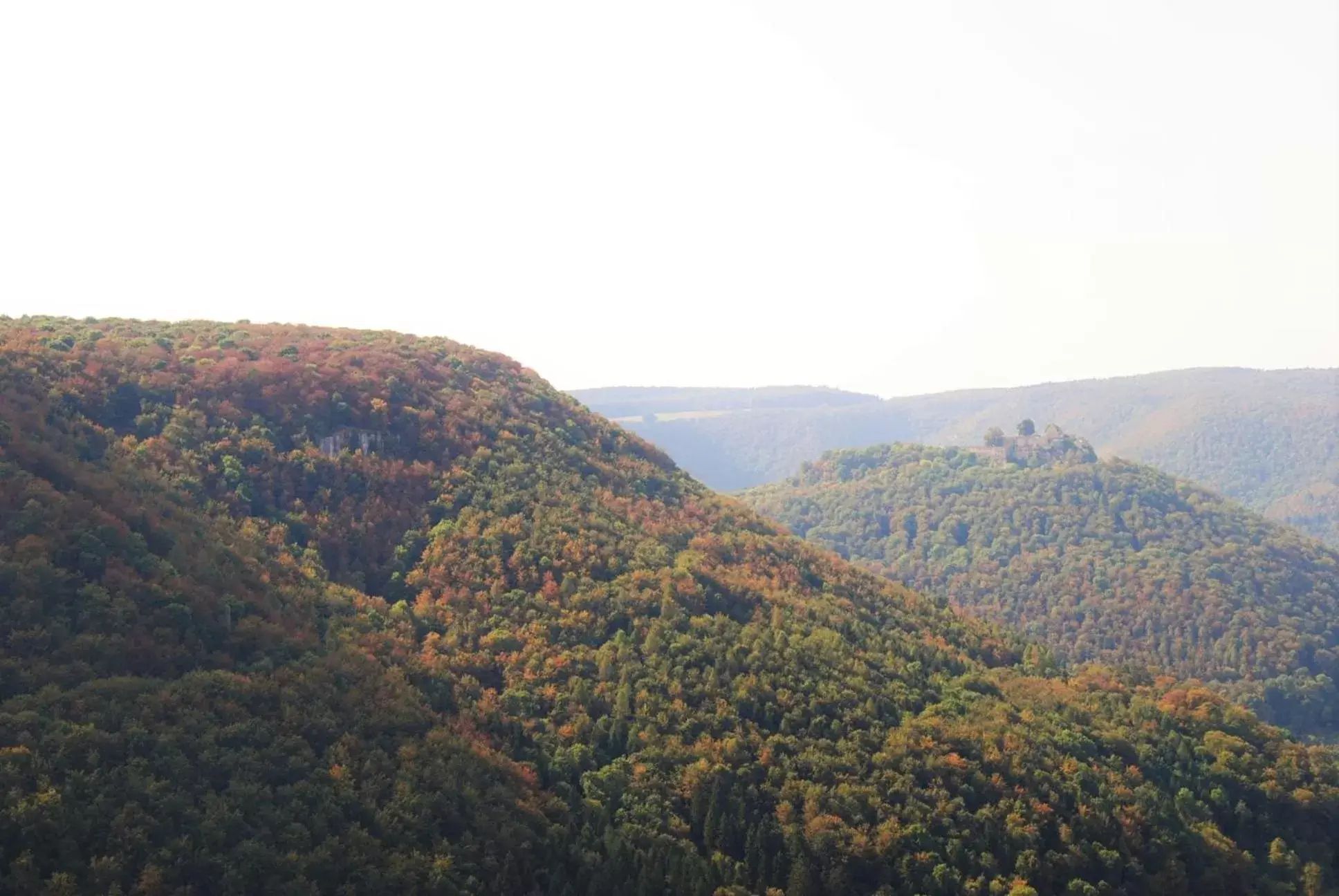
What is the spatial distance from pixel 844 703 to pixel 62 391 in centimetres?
7907

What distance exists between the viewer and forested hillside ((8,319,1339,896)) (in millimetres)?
57031

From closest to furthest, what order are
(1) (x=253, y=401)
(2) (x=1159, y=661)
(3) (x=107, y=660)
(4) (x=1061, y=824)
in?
(3) (x=107, y=660)
(4) (x=1061, y=824)
(1) (x=253, y=401)
(2) (x=1159, y=661)

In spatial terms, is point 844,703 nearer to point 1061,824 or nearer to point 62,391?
point 1061,824

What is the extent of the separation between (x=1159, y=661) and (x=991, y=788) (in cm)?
13075

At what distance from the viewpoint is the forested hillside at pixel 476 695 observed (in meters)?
57.0

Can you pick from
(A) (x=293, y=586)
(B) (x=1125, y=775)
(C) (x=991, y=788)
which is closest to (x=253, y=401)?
(A) (x=293, y=586)

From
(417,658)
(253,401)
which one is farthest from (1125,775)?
(253,401)

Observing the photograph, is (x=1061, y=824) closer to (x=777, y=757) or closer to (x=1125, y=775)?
(x=1125, y=775)

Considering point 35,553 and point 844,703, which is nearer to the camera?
point 35,553

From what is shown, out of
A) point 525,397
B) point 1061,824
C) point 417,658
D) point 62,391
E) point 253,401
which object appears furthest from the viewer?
point 525,397

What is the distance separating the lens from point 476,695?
80.5 meters

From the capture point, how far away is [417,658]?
8094 cm

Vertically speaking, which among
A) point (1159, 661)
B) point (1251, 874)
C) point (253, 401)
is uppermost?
point (253, 401)

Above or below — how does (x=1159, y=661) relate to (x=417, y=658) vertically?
below
